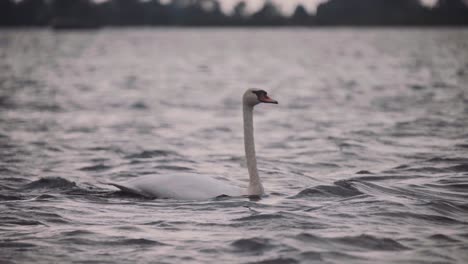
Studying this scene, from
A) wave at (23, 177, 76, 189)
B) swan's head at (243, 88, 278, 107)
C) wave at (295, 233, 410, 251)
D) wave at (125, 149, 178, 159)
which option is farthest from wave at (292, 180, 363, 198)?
wave at (125, 149, 178, 159)

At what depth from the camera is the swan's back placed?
9.30 m

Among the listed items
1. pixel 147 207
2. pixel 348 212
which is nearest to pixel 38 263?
pixel 147 207

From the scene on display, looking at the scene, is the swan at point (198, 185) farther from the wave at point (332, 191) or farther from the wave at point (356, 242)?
the wave at point (356, 242)


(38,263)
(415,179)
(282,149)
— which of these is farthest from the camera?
(282,149)

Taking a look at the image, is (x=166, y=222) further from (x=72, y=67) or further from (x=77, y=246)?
(x=72, y=67)

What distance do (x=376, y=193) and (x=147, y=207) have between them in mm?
2788

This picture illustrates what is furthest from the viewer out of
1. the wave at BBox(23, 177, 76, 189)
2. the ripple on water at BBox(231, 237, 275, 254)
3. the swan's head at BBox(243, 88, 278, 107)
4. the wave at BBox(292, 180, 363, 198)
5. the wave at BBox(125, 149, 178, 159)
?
the wave at BBox(125, 149, 178, 159)

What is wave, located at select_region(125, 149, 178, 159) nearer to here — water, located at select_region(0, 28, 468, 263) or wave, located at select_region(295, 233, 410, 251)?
water, located at select_region(0, 28, 468, 263)

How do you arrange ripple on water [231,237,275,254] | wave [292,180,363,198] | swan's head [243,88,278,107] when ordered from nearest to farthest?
ripple on water [231,237,275,254]
swan's head [243,88,278,107]
wave [292,180,363,198]

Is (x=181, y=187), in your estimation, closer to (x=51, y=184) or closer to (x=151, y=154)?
(x=51, y=184)

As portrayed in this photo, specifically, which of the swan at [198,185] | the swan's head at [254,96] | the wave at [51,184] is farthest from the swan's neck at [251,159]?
the wave at [51,184]

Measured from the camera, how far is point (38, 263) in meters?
6.99

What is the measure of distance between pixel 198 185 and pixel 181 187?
20cm

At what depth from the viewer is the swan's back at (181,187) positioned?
30.5 feet
